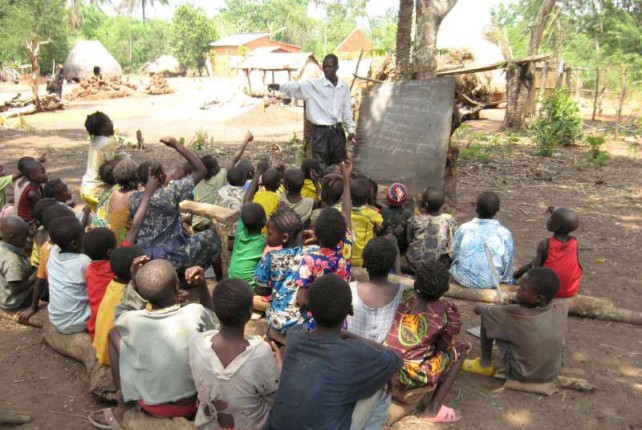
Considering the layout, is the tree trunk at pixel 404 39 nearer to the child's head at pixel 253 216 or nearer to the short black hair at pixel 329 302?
the child's head at pixel 253 216

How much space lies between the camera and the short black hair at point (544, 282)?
10.2ft

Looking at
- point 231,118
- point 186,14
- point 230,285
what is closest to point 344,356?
point 230,285

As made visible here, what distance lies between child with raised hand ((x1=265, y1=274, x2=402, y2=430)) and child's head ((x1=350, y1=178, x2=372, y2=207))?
7.28 ft

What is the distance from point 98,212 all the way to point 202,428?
2687 mm

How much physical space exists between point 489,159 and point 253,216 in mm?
7680

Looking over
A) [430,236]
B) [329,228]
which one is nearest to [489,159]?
[430,236]

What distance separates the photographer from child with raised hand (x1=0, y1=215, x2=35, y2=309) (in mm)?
4156

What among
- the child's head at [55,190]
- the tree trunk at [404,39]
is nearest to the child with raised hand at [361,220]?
the child's head at [55,190]

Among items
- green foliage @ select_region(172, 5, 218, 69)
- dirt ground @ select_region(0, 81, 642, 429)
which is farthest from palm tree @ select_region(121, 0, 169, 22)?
dirt ground @ select_region(0, 81, 642, 429)

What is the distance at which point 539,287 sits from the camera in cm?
311

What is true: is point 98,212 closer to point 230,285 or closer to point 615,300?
point 230,285

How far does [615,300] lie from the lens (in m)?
4.63

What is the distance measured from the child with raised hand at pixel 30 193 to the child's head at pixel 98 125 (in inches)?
25.1

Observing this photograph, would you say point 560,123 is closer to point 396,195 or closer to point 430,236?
point 396,195
